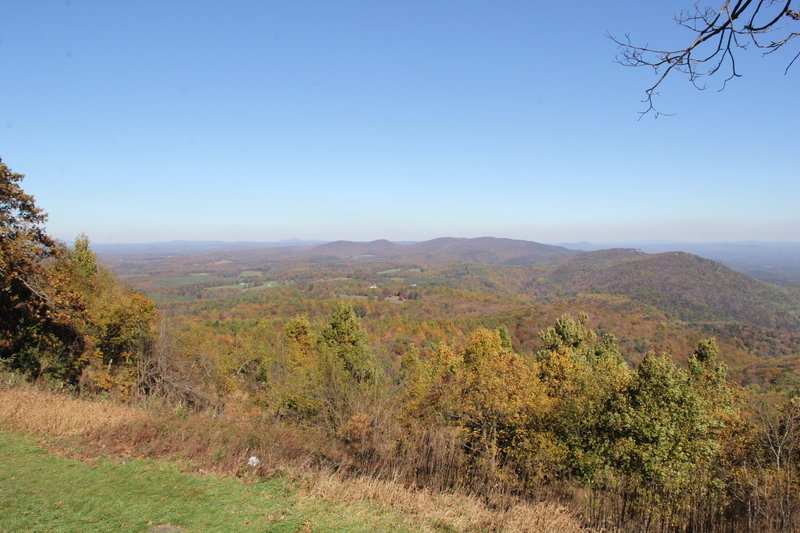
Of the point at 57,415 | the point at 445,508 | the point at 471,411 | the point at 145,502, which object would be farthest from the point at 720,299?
the point at 57,415

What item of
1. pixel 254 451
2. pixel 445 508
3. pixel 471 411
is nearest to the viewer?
pixel 445 508

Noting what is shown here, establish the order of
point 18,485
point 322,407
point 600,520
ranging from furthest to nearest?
point 322,407
point 600,520
point 18,485

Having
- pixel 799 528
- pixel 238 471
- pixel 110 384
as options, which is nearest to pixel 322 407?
pixel 110 384

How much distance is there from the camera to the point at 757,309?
164625 mm

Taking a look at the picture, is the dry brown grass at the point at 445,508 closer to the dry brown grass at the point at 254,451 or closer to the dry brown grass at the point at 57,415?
the dry brown grass at the point at 254,451

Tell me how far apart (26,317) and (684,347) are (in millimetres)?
90963

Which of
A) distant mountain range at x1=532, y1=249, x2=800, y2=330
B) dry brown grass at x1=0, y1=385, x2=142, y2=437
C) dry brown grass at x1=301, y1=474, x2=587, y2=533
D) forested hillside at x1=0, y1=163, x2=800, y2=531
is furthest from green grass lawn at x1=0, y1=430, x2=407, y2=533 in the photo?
distant mountain range at x1=532, y1=249, x2=800, y2=330

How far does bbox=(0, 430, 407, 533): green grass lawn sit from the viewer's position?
5.34 metres

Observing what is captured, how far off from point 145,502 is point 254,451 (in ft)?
8.06

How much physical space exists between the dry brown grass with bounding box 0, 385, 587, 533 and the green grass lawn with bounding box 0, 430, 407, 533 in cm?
45

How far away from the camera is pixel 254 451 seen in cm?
822

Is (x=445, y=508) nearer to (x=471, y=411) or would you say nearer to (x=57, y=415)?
(x=471, y=411)

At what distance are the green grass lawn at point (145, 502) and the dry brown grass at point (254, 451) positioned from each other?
0.45 metres

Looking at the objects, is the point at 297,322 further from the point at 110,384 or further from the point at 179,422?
the point at 179,422
